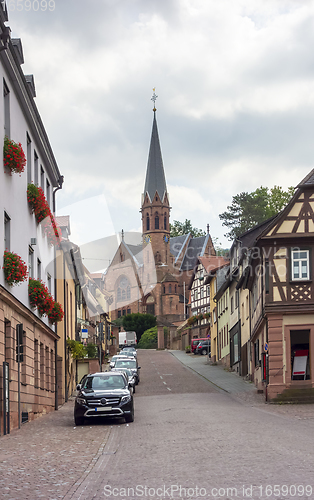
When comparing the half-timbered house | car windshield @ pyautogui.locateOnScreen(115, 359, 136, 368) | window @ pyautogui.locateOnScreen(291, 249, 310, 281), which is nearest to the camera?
the half-timbered house

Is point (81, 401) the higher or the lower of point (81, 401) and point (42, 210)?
the lower

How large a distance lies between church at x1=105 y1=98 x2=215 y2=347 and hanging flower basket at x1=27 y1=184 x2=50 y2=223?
3462 inches

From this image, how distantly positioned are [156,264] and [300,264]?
9014 cm

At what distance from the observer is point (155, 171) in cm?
11231

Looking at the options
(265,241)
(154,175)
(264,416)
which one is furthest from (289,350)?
(154,175)

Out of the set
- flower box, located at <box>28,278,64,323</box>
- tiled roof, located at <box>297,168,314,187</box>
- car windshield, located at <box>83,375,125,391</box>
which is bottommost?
car windshield, located at <box>83,375,125,391</box>

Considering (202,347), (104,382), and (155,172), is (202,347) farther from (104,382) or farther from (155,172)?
(155,172)

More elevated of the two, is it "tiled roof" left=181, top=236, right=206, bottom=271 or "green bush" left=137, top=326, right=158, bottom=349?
"tiled roof" left=181, top=236, right=206, bottom=271

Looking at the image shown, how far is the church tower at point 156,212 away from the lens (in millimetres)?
112875

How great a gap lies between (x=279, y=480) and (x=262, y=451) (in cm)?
267

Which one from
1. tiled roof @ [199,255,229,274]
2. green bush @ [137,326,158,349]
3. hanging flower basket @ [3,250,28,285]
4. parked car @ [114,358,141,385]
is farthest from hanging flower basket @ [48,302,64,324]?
green bush @ [137,326,158,349]

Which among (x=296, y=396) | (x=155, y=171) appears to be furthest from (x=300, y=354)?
(x=155, y=171)

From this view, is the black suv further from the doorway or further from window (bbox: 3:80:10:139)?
the doorway

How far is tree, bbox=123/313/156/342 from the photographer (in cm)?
9525
